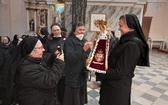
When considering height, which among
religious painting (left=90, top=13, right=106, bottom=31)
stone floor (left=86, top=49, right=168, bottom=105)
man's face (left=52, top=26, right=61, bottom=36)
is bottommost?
stone floor (left=86, top=49, right=168, bottom=105)

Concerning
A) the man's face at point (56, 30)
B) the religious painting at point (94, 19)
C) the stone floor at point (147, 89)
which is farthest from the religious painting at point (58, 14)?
the man's face at point (56, 30)

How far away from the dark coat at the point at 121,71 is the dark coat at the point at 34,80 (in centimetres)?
57

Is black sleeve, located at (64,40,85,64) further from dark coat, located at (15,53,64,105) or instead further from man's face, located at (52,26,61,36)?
dark coat, located at (15,53,64,105)

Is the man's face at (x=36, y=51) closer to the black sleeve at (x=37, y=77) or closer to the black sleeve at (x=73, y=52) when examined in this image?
the black sleeve at (x=37, y=77)

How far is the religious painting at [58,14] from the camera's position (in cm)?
619

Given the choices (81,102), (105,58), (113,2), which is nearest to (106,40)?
(105,58)

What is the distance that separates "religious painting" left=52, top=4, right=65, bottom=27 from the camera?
6.19 m

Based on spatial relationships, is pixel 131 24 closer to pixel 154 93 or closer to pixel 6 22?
pixel 154 93

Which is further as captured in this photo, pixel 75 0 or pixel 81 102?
pixel 75 0

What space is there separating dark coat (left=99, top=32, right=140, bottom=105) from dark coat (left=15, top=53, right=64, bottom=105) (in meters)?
0.57

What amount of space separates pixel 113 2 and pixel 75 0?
7.33ft

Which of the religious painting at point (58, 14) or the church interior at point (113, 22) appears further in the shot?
the religious painting at point (58, 14)

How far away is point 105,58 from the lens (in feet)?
5.01

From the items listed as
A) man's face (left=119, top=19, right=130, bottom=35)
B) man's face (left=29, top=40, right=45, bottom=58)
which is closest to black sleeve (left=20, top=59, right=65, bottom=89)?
man's face (left=29, top=40, right=45, bottom=58)
